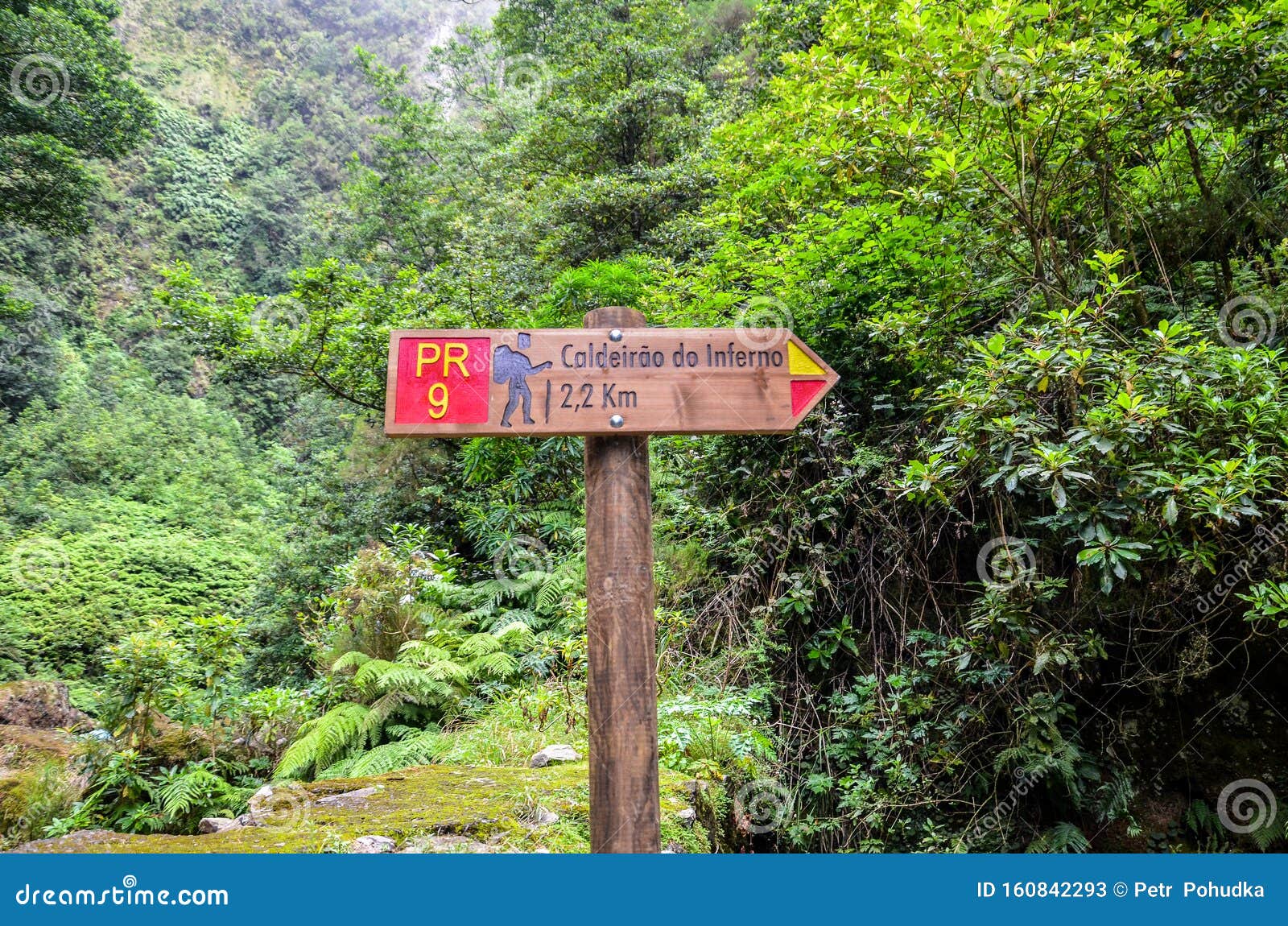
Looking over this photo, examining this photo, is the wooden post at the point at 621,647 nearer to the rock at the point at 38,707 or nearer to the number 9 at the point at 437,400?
the number 9 at the point at 437,400

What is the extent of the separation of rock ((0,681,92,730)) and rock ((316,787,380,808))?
4678 mm

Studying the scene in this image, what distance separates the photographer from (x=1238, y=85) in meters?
3.44

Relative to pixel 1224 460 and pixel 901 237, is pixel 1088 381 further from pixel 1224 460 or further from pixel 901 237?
pixel 901 237

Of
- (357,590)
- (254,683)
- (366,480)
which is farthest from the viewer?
(366,480)

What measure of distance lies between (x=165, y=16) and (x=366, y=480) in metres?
30.4

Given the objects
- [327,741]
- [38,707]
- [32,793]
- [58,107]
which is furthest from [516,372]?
[58,107]

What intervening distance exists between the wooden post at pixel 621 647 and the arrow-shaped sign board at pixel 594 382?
9 centimetres

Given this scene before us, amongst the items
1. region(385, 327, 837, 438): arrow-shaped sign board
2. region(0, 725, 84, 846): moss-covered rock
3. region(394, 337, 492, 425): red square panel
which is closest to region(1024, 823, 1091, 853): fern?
region(385, 327, 837, 438): arrow-shaped sign board

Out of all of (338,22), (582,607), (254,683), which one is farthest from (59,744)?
(338,22)

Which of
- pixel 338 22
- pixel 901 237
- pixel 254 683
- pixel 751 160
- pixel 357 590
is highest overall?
pixel 338 22

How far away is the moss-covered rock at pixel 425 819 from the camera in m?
2.51

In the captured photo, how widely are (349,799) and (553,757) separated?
2.86 ft

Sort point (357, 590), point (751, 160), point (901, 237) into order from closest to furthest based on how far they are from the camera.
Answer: point (901, 237)
point (357, 590)
point (751, 160)

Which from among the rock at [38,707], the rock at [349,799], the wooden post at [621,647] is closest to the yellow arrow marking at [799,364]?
the wooden post at [621,647]
